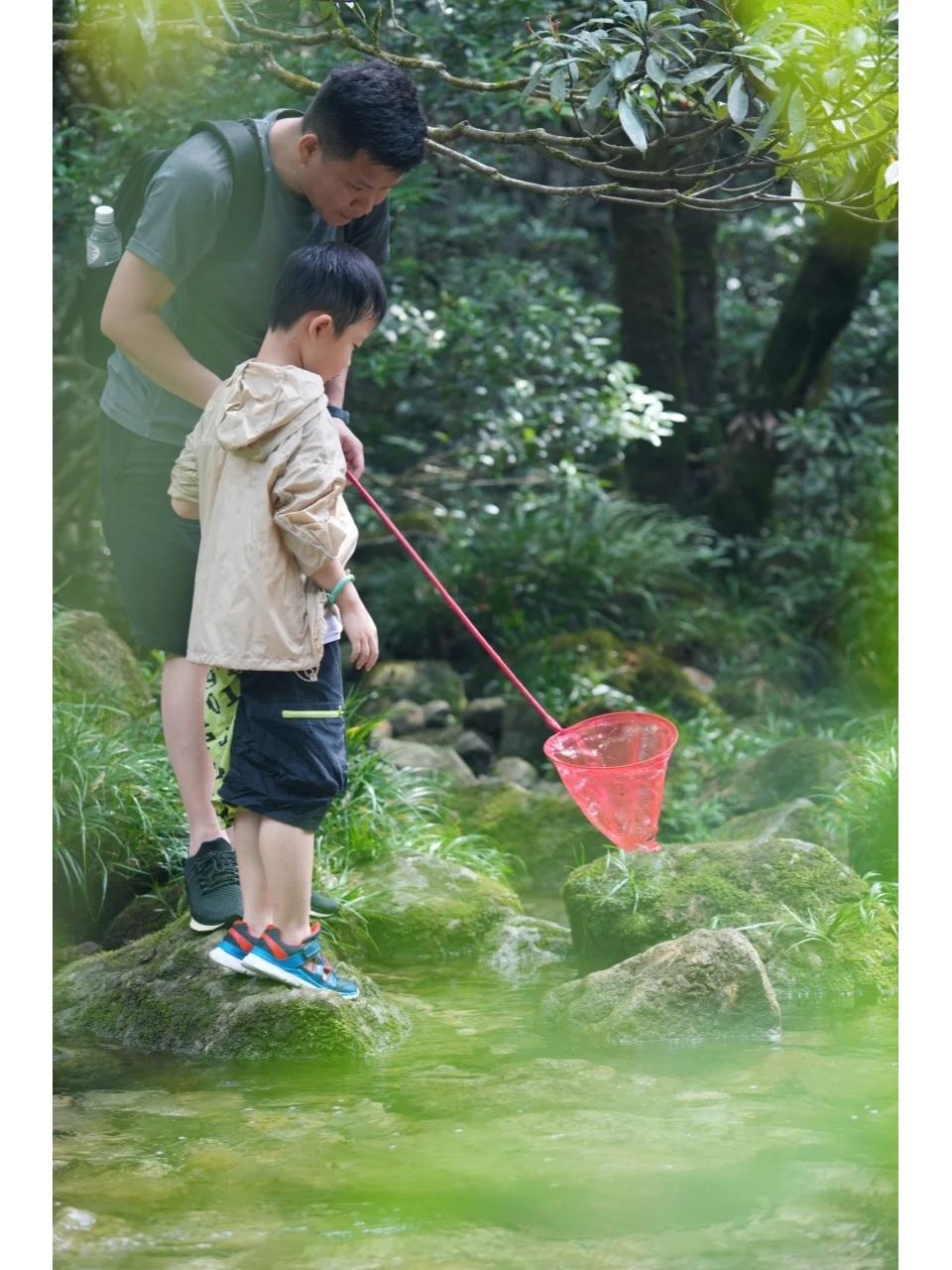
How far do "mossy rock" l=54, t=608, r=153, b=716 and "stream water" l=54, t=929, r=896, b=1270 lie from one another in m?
1.79

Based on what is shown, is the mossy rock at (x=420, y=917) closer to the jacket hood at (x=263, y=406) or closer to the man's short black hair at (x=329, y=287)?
the jacket hood at (x=263, y=406)

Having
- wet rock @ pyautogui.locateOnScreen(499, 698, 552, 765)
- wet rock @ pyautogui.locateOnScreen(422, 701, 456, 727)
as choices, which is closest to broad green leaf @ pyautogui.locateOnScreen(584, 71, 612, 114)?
wet rock @ pyautogui.locateOnScreen(499, 698, 552, 765)

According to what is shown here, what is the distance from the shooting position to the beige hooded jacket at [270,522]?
249 centimetres

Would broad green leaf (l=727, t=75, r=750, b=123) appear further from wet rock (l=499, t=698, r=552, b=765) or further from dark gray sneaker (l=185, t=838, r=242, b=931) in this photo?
wet rock (l=499, t=698, r=552, b=765)

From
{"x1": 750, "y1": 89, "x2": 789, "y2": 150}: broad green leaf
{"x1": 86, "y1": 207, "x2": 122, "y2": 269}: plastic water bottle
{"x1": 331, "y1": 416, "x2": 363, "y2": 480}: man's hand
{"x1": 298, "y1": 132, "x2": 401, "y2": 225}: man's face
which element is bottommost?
{"x1": 331, "y1": 416, "x2": 363, "y2": 480}: man's hand

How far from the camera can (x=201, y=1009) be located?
2.76 meters

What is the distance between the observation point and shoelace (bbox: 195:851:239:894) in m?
2.91

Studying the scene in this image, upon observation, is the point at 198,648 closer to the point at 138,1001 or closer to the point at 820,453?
the point at 138,1001

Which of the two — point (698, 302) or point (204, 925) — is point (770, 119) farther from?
point (698, 302)

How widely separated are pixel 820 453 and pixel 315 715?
21.7 feet

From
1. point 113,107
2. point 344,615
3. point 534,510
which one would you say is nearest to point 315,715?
point 344,615

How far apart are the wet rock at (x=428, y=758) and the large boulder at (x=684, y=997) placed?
228cm

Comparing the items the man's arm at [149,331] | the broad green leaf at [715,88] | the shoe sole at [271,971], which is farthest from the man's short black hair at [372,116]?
the shoe sole at [271,971]
